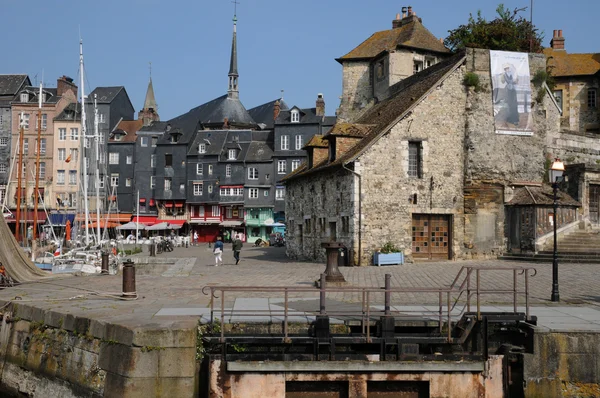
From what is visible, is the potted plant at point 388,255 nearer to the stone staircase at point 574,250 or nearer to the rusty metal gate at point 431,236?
the rusty metal gate at point 431,236

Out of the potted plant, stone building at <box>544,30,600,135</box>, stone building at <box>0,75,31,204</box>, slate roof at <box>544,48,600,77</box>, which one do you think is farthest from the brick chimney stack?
stone building at <box>0,75,31,204</box>

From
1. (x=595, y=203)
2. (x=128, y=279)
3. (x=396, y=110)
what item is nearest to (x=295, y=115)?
(x=396, y=110)

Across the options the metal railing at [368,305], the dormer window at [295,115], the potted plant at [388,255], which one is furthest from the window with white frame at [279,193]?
the metal railing at [368,305]

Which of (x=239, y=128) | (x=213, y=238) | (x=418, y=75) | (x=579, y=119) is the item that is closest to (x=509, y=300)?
(x=418, y=75)

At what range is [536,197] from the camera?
28.0 metres

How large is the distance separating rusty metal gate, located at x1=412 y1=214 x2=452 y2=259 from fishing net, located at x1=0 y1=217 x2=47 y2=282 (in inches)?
611

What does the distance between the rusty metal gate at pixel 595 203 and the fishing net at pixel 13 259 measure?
2423 centimetres

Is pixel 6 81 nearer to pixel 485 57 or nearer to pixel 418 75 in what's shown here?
pixel 418 75

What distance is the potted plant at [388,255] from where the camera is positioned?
85.6 feet

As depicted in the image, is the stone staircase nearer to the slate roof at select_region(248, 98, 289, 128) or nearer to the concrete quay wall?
the concrete quay wall

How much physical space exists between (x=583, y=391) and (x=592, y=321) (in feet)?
5.67

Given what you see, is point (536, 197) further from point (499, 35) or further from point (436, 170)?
point (499, 35)

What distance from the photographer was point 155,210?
249 feet

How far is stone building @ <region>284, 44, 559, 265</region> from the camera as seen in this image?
2669cm
